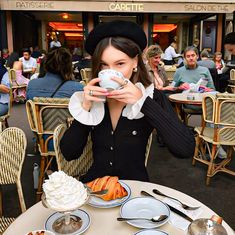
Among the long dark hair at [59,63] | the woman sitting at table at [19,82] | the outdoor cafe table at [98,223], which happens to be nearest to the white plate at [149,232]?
the outdoor cafe table at [98,223]

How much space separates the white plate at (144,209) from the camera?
1.06 metres

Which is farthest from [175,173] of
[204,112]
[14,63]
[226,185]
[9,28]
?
[9,28]

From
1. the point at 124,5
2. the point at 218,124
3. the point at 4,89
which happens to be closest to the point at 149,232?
the point at 218,124

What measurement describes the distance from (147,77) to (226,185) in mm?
2032

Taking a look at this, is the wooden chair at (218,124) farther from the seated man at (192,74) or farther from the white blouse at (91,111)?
the white blouse at (91,111)

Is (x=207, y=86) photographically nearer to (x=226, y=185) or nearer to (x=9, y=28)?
(x=226, y=185)

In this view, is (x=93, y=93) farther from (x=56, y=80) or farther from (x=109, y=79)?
(x=56, y=80)

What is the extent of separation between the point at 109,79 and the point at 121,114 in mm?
386

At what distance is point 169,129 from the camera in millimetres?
1334

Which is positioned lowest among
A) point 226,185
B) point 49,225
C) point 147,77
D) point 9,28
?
point 226,185

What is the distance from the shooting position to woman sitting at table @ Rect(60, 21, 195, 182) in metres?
1.32

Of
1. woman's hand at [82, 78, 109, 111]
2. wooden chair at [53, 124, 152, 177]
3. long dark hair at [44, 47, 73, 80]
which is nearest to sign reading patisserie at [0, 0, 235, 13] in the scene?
long dark hair at [44, 47, 73, 80]

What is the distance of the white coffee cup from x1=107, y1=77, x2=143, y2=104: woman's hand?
2 cm

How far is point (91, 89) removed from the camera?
1.29m
